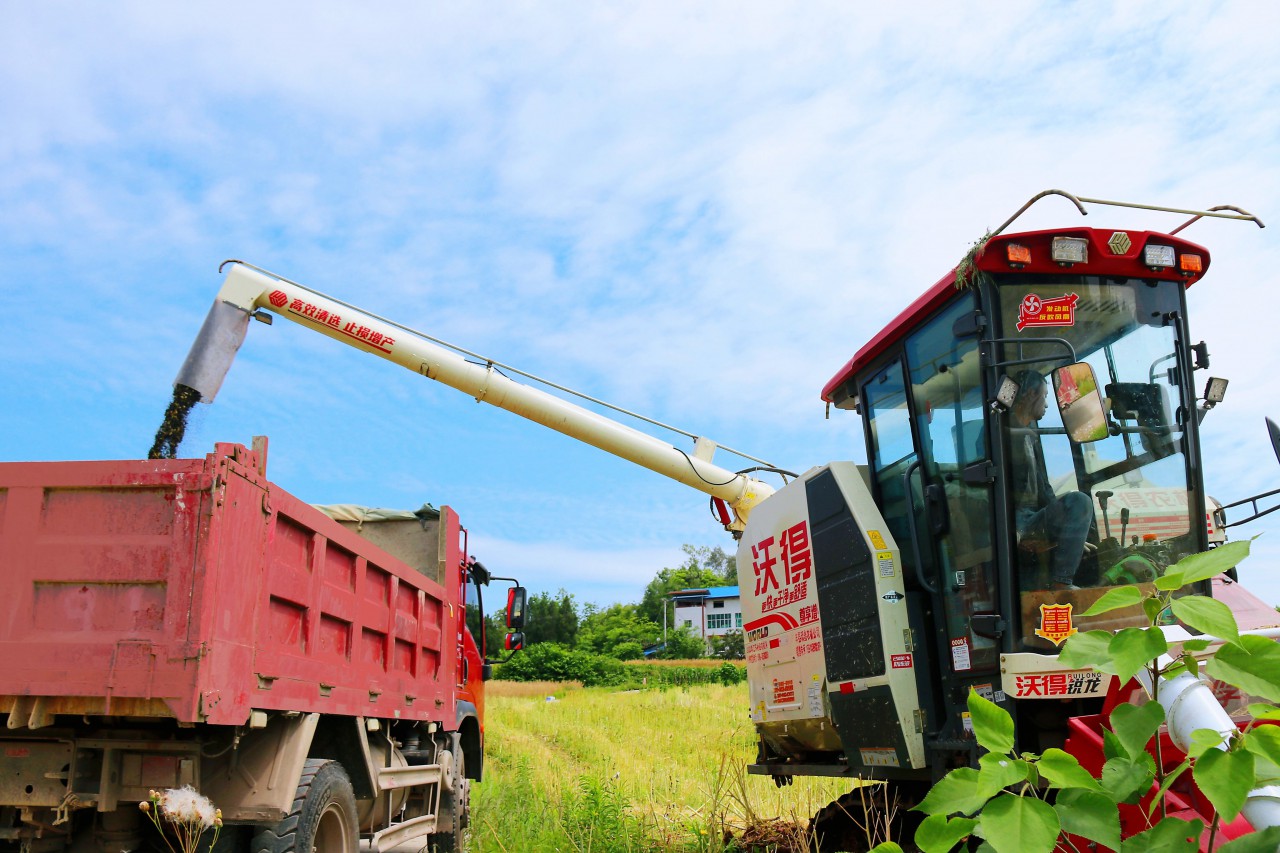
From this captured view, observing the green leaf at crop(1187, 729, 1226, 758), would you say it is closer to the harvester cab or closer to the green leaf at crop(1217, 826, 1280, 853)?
the green leaf at crop(1217, 826, 1280, 853)

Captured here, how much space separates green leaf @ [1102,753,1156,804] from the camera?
195 centimetres

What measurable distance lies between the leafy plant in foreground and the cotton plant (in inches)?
131

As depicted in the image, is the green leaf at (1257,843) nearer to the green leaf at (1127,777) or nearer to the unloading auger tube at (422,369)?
the green leaf at (1127,777)

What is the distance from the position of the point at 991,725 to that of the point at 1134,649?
0.96 feet

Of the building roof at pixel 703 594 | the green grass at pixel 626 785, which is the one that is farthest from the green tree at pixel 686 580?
the green grass at pixel 626 785

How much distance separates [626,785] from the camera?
11109mm

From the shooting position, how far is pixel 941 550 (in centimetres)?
588

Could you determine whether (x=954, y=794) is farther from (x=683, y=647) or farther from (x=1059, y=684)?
(x=683, y=647)

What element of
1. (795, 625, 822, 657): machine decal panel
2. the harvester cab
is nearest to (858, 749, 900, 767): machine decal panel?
the harvester cab

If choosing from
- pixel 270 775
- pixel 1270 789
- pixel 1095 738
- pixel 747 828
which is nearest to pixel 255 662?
pixel 270 775

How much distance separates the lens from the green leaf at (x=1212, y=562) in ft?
6.22

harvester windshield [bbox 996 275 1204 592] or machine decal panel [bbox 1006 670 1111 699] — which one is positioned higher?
harvester windshield [bbox 996 275 1204 592]

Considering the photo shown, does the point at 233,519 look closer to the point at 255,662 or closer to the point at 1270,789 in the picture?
the point at 255,662

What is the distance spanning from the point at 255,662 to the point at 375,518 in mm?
4181
